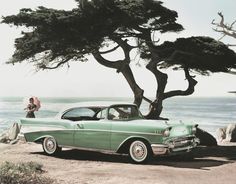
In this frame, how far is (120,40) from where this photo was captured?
22859mm

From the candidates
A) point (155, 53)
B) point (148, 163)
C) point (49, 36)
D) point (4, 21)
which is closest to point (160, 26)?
point (155, 53)

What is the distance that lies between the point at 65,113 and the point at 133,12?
600 cm

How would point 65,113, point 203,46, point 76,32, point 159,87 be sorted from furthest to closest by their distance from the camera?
point 159,87 < point 203,46 < point 76,32 < point 65,113

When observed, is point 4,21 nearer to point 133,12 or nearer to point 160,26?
point 133,12

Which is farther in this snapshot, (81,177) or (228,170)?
(228,170)

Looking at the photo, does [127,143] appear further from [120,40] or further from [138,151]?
[120,40]

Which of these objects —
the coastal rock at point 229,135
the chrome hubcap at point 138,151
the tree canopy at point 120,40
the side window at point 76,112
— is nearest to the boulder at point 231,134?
the coastal rock at point 229,135

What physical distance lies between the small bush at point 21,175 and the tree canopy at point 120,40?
8947 millimetres

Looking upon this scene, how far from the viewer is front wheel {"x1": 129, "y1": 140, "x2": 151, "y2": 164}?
1385 centimetres

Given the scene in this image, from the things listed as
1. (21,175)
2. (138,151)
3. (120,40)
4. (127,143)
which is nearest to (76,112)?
(127,143)

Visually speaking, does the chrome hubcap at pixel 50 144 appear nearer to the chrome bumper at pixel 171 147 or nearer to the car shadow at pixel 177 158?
the car shadow at pixel 177 158

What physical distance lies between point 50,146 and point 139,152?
332cm

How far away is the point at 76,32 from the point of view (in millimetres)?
19797

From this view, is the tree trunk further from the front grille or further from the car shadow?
the front grille
